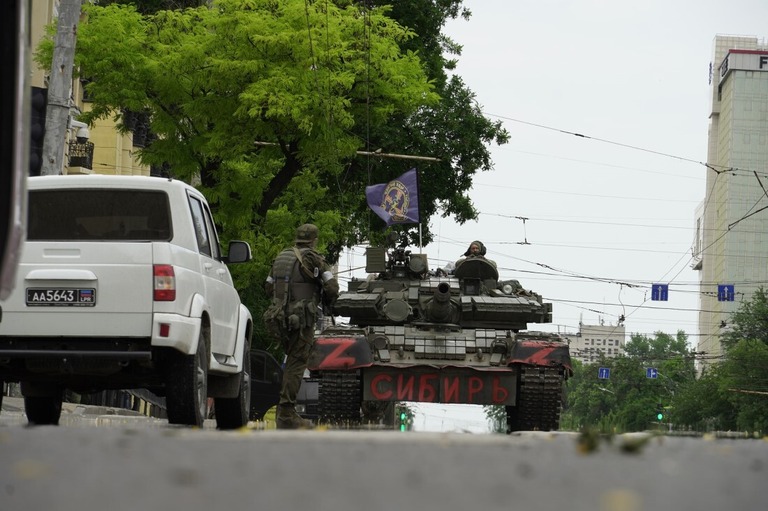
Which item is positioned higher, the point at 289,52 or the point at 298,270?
the point at 289,52

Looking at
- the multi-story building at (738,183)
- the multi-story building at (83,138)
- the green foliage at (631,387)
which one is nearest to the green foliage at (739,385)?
the green foliage at (631,387)

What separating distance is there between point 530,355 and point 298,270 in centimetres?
448

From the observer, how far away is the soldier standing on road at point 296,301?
1443 centimetres

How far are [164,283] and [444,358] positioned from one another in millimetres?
8593

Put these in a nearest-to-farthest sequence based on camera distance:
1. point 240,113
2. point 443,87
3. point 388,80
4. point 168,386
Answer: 1. point 168,386
2. point 240,113
3. point 388,80
4. point 443,87

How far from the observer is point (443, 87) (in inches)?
1574

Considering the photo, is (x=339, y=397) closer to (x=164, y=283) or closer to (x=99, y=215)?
(x=99, y=215)

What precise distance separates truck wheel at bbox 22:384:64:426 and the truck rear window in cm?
217

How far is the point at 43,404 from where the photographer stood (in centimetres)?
1319

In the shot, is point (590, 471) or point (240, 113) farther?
point (240, 113)

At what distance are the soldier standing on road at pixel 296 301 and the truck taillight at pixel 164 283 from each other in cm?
342

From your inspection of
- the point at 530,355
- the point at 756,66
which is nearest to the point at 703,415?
the point at 756,66

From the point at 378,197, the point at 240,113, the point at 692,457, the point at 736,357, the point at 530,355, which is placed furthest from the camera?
the point at 736,357

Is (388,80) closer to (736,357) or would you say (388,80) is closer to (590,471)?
(590,471)
